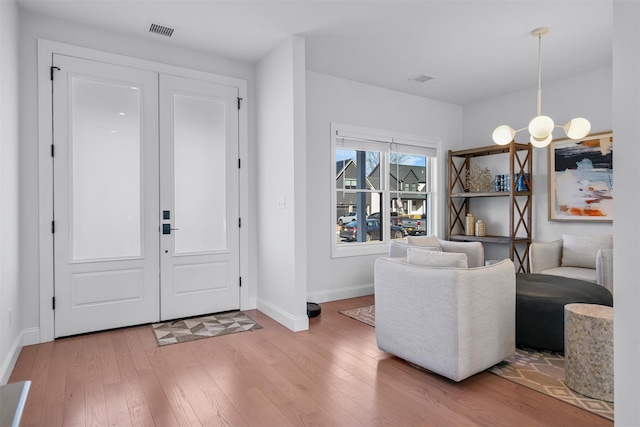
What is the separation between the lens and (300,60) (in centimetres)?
366

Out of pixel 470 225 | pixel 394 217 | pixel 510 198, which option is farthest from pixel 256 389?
pixel 470 225

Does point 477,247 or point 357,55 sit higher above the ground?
point 357,55

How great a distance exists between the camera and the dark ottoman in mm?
2932

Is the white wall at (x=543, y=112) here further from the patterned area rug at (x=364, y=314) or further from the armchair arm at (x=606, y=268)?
the patterned area rug at (x=364, y=314)

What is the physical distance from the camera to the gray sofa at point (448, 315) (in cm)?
241

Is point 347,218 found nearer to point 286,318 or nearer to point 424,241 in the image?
point 424,241

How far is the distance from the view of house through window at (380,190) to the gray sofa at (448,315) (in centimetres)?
217

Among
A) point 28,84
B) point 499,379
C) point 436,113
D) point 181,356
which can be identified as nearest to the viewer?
point 499,379

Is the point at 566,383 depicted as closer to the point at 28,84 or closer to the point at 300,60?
the point at 300,60

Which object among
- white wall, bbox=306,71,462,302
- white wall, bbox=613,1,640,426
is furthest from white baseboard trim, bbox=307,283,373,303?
white wall, bbox=613,1,640,426

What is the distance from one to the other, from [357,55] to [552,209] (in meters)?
3.25

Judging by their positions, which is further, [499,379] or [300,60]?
[300,60]

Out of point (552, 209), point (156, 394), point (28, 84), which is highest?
point (28, 84)

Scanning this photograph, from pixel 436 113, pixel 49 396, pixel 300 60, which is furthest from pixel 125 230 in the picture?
pixel 436 113
